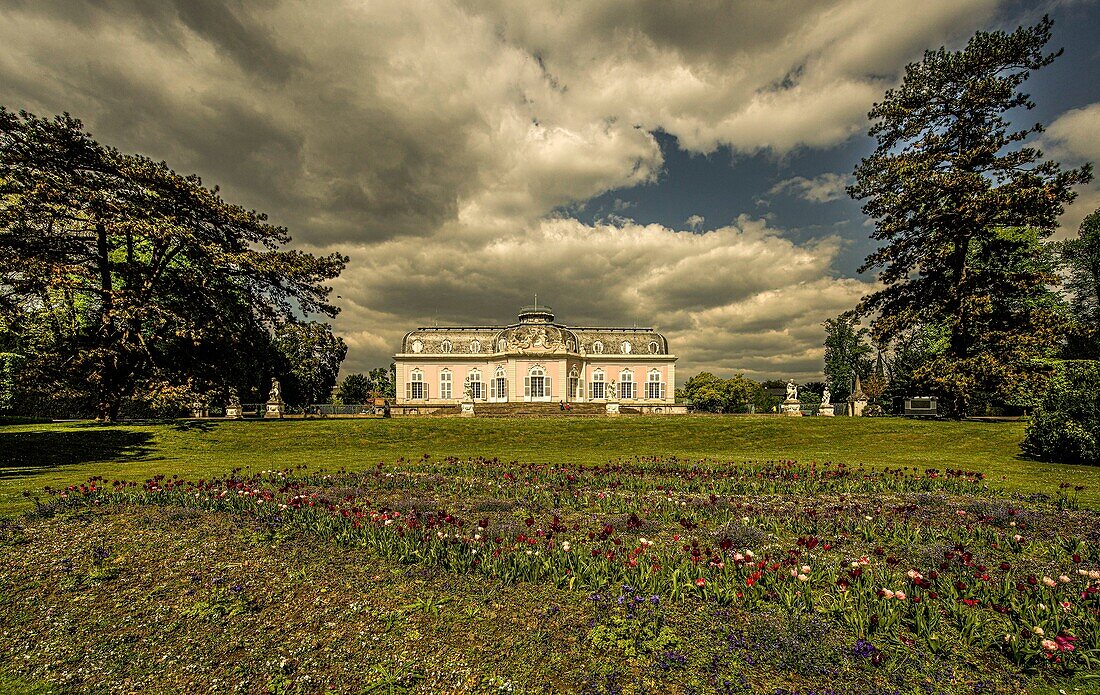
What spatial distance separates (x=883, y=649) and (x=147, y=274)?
28.9 meters

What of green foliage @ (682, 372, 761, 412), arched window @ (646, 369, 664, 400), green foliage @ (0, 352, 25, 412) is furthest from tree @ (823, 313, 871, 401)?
green foliage @ (0, 352, 25, 412)

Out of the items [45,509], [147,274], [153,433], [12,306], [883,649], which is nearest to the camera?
[883,649]

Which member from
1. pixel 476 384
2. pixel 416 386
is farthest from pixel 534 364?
pixel 416 386

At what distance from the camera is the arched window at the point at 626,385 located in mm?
54125

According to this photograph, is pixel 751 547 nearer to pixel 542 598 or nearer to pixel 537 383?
pixel 542 598

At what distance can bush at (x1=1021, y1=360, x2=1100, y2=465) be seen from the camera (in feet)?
42.7

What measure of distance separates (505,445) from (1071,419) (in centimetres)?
1745

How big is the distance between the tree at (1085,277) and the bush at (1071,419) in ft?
81.0

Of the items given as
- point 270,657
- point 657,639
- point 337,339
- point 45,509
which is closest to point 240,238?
point 337,339

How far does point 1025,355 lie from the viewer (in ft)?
68.6

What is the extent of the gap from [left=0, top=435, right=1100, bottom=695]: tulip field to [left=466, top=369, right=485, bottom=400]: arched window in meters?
45.7

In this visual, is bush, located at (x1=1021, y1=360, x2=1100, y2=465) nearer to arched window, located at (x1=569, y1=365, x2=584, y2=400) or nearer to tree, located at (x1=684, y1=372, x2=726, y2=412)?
arched window, located at (x1=569, y1=365, x2=584, y2=400)

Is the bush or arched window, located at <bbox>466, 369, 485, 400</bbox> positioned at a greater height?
arched window, located at <bbox>466, 369, 485, 400</bbox>

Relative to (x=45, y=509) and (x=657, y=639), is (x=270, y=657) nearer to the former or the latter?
(x=657, y=639)
